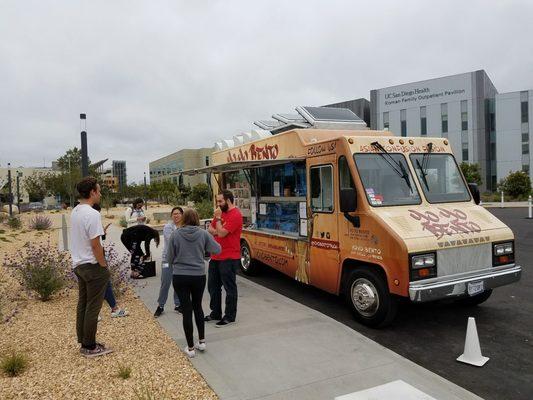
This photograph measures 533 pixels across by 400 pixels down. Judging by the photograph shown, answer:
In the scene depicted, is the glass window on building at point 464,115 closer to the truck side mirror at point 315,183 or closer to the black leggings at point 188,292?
the truck side mirror at point 315,183

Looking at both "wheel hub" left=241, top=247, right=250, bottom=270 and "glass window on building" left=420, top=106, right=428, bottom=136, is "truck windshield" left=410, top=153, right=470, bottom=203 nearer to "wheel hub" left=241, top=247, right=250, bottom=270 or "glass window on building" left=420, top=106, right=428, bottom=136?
"wheel hub" left=241, top=247, right=250, bottom=270

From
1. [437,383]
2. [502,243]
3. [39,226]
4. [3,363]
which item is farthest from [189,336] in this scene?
[39,226]

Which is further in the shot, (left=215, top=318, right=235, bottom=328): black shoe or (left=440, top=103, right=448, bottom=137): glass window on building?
(left=440, top=103, right=448, bottom=137): glass window on building

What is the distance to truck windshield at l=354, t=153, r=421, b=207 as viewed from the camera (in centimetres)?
586

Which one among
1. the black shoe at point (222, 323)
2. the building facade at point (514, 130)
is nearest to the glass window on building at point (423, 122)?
the building facade at point (514, 130)

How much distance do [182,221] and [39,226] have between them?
62.2ft

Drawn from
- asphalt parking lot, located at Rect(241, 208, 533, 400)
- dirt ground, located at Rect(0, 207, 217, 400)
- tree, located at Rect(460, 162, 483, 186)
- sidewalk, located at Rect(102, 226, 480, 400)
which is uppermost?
tree, located at Rect(460, 162, 483, 186)

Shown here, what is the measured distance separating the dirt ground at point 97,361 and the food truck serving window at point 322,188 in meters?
2.86

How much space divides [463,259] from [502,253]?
75cm

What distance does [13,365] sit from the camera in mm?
4281

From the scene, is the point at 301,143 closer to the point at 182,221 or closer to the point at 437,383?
the point at 182,221

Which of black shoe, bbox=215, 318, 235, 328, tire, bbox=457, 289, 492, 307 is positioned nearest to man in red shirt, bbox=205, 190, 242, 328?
black shoe, bbox=215, 318, 235, 328

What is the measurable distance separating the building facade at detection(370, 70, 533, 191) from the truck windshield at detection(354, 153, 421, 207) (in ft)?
174

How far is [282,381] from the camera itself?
4055 mm
